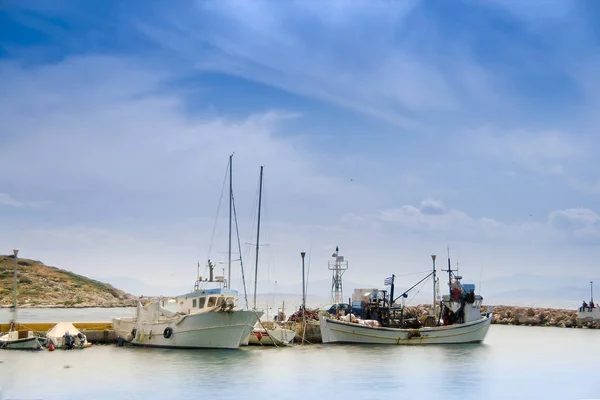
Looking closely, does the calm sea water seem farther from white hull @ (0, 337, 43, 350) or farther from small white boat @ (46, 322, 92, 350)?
white hull @ (0, 337, 43, 350)

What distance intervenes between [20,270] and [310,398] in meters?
163

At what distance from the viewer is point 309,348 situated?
50844 millimetres

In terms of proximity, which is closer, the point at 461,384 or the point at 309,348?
the point at 461,384

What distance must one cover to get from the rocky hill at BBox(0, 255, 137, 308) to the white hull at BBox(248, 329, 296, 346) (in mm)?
103406

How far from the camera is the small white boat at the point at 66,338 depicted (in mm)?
48281

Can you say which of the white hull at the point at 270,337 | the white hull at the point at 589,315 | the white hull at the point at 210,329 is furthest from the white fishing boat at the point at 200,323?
the white hull at the point at 589,315

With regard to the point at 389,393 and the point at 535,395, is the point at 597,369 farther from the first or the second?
the point at 389,393

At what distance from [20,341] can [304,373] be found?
826 inches

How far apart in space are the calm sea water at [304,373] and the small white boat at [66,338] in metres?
0.92

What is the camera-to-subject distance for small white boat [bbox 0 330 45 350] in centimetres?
4678

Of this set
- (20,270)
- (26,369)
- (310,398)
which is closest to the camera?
(310,398)

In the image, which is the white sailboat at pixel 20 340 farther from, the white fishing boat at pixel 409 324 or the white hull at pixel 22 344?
the white fishing boat at pixel 409 324

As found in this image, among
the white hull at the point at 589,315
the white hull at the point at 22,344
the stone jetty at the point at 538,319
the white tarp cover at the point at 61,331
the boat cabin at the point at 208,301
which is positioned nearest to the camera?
the white hull at the point at 22,344

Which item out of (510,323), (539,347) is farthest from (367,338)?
(510,323)
